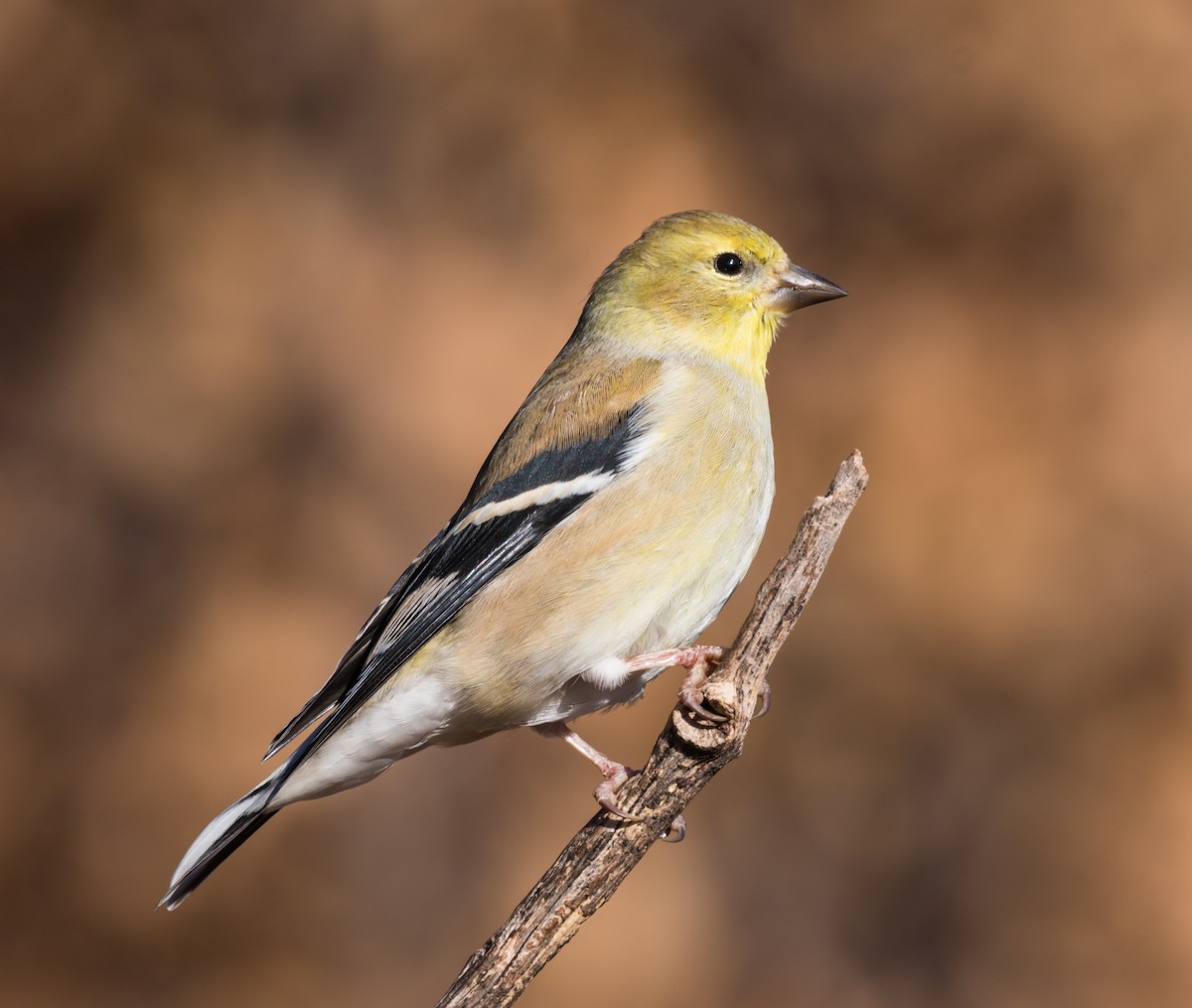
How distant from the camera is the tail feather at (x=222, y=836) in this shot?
133 inches

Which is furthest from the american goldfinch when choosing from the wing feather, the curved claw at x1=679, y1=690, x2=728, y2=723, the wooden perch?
the curved claw at x1=679, y1=690, x2=728, y2=723

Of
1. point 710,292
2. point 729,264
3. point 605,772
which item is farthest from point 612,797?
point 729,264

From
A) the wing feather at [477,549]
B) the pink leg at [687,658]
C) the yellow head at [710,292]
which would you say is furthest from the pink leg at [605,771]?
the yellow head at [710,292]

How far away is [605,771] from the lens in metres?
3.30

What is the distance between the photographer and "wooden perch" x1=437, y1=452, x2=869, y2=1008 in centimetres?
288

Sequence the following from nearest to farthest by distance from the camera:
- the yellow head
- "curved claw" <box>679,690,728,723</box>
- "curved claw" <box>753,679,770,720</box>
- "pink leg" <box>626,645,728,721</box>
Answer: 1. "curved claw" <box>679,690,728,723</box>
2. "curved claw" <box>753,679,770,720</box>
3. "pink leg" <box>626,645,728,721</box>
4. the yellow head

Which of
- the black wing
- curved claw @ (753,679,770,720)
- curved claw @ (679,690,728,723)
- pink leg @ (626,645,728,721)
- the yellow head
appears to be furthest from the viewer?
the yellow head

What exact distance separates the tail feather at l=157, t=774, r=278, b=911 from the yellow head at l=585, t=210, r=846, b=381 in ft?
5.74

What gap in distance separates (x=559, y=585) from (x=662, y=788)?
27.1 inches

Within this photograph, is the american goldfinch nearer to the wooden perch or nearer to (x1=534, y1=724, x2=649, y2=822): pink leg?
(x1=534, y1=724, x2=649, y2=822): pink leg

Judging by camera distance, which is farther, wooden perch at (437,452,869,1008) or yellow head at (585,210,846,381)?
yellow head at (585,210,846,381)

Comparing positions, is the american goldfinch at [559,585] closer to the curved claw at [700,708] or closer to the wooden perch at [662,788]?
the wooden perch at [662,788]

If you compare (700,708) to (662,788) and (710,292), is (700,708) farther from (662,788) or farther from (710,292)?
(710,292)

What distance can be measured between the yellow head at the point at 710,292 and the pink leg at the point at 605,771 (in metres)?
1.20
